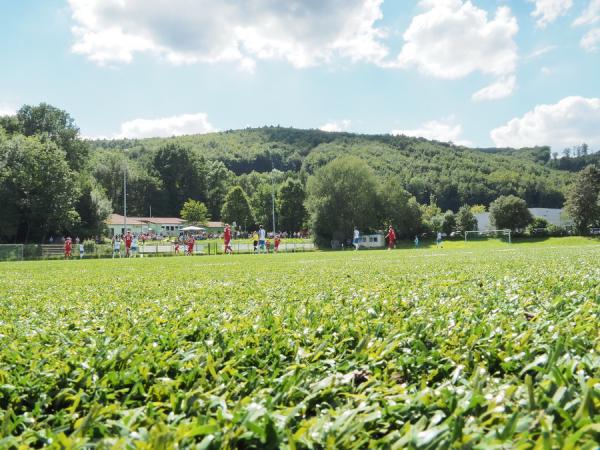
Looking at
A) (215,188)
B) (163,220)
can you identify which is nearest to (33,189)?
(163,220)

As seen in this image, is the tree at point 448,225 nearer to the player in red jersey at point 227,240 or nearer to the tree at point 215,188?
the player in red jersey at point 227,240

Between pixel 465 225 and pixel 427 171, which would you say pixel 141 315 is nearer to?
pixel 465 225

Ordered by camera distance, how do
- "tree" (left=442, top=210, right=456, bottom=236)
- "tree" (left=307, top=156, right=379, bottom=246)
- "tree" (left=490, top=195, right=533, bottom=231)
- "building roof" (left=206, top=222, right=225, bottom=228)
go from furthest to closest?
"building roof" (left=206, top=222, right=225, bottom=228) < "tree" (left=442, top=210, right=456, bottom=236) < "tree" (left=490, top=195, right=533, bottom=231) < "tree" (left=307, top=156, right=379, bottom=246)

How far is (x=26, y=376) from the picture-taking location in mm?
2117

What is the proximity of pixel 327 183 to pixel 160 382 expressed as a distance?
60.9 metres

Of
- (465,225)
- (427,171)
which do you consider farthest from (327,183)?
(427,171)

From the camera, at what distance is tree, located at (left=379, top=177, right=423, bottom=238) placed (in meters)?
69.3

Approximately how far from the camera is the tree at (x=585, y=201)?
2650 inches

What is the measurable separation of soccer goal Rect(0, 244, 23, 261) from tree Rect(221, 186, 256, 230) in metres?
78.2

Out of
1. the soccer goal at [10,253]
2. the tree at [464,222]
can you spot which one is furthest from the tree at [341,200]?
the soccer goal at [10,253]

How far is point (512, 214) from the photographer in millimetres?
74062

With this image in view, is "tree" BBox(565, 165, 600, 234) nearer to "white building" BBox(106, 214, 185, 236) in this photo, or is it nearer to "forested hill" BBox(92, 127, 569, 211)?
"forested hill" BBox(92, 127, 569, 211)

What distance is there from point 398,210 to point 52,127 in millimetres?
51709

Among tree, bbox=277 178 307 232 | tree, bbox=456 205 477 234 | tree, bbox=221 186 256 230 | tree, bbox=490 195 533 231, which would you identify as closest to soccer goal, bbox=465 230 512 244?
tree, bbox=490 195 533 231
